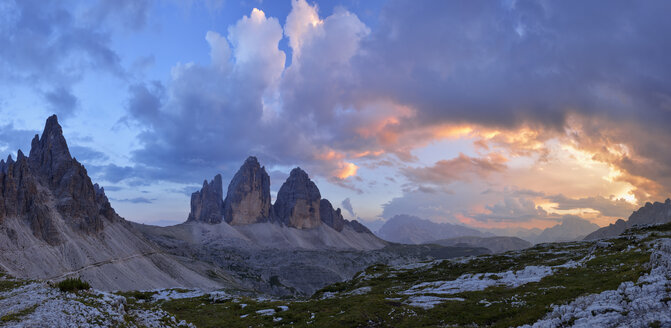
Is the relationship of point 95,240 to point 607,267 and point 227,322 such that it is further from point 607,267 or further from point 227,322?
point 607,267

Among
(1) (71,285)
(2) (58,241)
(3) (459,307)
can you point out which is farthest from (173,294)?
(2) (58,241)

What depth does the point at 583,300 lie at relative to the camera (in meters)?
25.0

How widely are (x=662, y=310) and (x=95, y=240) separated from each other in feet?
725

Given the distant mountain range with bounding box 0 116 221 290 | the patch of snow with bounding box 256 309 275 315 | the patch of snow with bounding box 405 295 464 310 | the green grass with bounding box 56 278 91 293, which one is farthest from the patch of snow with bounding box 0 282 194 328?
the distant mountain range with bounding box 0 116 221 290

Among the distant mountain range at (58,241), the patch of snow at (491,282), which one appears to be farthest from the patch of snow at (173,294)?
the distant mountain range at (58,241)

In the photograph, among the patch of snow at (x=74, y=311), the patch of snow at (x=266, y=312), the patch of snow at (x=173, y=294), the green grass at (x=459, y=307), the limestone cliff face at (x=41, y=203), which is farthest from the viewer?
the limestone cliff face at (x=41, y=203)

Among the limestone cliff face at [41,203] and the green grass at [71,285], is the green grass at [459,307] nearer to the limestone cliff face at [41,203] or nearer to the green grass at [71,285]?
the green grass at [71,285]

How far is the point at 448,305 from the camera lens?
3991 cm

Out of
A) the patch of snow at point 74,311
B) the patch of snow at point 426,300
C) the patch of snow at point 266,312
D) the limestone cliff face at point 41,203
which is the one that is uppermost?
the limestone cliff face at point 41,203

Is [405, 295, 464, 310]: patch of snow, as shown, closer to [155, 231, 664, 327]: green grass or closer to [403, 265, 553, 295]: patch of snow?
[155, 231, 664, 327]: green grass

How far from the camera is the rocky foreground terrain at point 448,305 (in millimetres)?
21641

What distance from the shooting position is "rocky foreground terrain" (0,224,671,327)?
21.6 m

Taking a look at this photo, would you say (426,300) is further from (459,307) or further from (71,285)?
(71,285)

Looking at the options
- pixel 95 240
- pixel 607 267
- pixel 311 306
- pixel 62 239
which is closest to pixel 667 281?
pixel 607 267
